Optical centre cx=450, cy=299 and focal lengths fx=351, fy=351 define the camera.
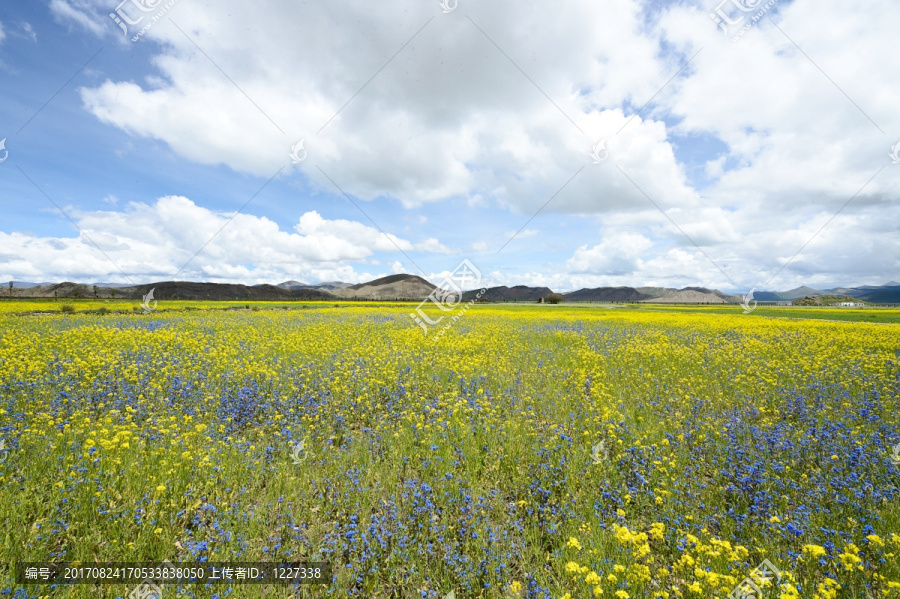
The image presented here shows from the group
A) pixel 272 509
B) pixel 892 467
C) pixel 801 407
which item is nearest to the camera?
pixel 272 509

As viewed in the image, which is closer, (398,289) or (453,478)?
(453,478)

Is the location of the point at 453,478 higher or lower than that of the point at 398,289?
lower

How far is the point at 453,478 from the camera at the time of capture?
5129 millimetres

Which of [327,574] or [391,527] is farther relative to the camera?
[391,527]

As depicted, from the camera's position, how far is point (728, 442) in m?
6.46

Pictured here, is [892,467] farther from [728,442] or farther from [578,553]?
[578,553]

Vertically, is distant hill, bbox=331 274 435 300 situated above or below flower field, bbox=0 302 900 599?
above

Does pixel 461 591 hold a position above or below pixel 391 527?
below

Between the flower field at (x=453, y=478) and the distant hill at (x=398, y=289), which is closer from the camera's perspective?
the flower field at (x=453, y=478)

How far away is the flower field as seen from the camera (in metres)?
3.53

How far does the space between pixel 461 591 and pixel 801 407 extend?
30.5 feet

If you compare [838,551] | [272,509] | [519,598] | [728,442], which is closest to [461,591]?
[519,598]

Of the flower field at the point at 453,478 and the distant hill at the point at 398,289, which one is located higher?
the distant hill at the point at 398,289

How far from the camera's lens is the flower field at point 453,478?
3533 millimetres
